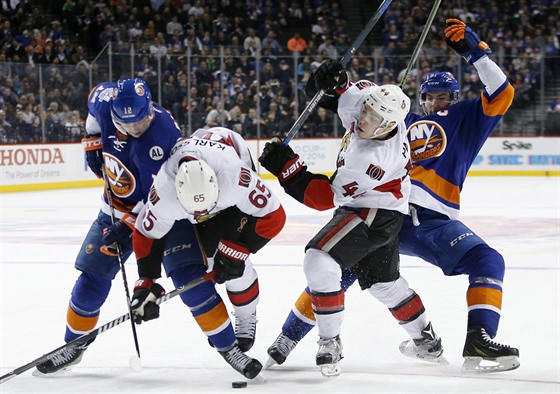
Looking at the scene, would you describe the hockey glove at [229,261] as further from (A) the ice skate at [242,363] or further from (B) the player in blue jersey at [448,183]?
(B) the player in blue jersey at [448,183]

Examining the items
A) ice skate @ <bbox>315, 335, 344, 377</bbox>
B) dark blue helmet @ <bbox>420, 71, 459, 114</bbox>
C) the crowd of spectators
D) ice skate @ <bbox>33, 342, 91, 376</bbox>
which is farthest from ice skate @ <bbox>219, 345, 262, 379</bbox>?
the crowd of spectators

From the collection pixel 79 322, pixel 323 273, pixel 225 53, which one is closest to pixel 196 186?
pixel 323 273

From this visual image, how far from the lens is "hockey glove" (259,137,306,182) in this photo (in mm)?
3184

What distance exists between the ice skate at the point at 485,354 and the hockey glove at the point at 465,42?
1048 mm

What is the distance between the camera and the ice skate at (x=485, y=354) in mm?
3205

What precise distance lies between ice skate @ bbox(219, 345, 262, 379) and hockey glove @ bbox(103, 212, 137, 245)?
0.56 metres

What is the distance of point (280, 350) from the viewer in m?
3.44

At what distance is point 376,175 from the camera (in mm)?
3154

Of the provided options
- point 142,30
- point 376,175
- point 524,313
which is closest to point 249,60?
point 142,30

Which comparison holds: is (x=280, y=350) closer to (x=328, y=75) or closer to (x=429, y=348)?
(x=429, y=348)

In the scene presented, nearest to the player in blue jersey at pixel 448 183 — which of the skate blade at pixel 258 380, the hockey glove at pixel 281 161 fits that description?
the skate blade at pixel 258 380

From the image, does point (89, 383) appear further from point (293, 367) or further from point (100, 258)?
point (293, 367)

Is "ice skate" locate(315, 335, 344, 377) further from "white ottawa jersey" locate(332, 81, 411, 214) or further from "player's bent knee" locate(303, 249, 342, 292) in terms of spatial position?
"white ottawa jersey" locate(332, 81, 411, 214)

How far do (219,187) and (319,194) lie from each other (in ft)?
1.23
